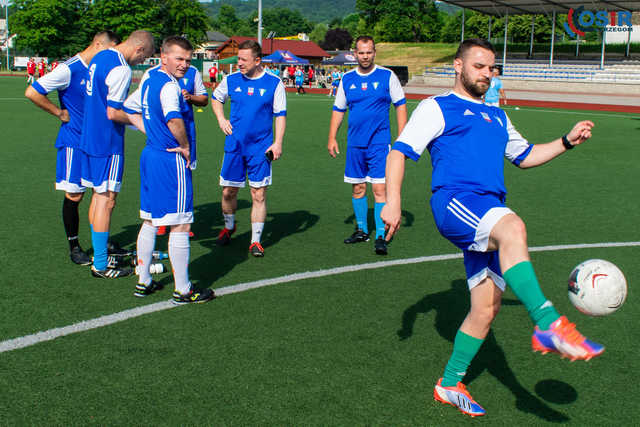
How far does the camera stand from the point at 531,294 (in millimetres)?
2812

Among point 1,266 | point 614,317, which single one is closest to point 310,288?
point 614,317

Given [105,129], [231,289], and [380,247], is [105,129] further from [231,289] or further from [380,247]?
[380,247]

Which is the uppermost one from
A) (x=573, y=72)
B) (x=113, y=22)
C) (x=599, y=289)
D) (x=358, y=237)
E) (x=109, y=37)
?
(x=113, y=22)

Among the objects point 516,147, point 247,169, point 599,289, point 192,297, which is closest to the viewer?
point 599,289

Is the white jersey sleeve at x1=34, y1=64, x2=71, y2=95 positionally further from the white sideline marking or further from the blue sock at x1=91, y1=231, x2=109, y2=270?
the white sideline marking

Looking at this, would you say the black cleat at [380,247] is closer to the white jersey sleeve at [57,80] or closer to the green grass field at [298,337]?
the green grass field at [298,337]

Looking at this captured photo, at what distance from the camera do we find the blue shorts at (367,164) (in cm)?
698

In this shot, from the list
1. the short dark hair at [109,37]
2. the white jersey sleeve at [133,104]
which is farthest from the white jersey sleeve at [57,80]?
the white jersey sleeve at [133,104]

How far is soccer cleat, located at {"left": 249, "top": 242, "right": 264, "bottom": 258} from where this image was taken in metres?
6.29

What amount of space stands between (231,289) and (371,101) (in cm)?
279

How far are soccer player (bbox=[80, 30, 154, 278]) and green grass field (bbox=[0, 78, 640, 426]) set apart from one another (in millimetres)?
398

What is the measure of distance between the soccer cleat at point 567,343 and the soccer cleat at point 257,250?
12.7ft

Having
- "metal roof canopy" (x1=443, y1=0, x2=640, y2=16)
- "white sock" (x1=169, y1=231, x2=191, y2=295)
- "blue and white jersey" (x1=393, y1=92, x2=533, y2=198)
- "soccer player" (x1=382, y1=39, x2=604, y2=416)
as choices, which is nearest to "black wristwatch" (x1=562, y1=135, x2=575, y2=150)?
"soccer player" (x1=382, y1=39, x2=604, y2=416)

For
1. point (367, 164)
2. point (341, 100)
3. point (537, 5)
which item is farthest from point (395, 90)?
point (537, 5)
